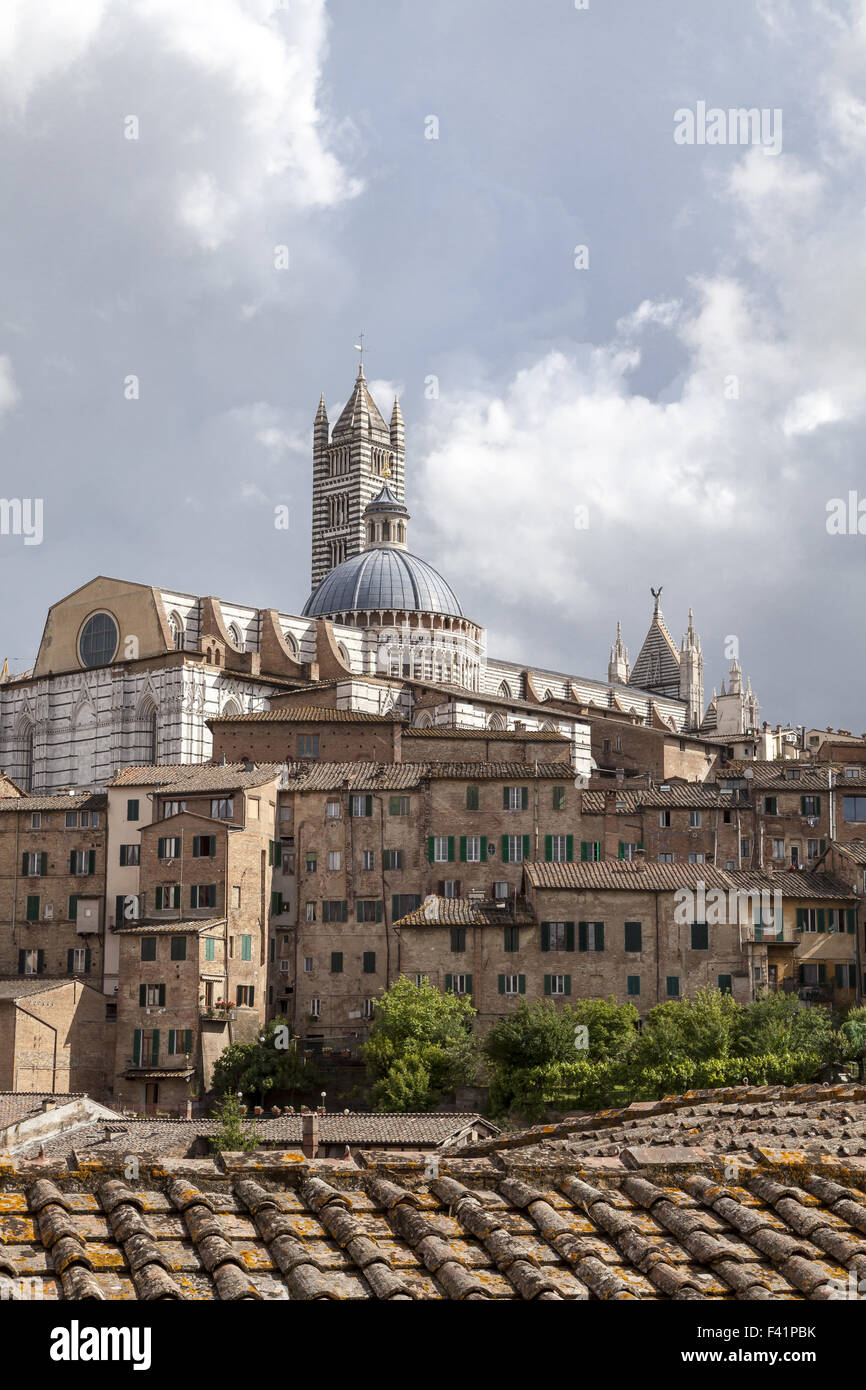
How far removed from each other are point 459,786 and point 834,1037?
1625 cm

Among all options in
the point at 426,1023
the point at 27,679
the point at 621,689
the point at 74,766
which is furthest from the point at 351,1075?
the point at 621,689

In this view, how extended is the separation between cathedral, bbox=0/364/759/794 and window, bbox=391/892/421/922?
17876mm

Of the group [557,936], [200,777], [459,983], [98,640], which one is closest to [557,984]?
[557,936]

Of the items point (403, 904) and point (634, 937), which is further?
point (403, 904)

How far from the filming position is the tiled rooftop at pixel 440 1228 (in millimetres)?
7543

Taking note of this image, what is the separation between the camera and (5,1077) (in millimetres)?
51094

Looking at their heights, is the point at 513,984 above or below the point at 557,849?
below

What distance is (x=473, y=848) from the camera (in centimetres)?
5838

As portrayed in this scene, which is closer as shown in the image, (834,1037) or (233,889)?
(834,1037)

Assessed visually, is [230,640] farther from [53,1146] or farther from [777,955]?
[53,1146]

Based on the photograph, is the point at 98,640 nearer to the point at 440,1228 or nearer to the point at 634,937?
the point at 634,937

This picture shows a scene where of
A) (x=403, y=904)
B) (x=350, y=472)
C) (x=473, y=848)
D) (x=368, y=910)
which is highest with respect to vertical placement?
(x=350, y=472)

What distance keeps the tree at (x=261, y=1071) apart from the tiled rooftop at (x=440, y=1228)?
40710 mm

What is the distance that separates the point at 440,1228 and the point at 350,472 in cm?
13673
